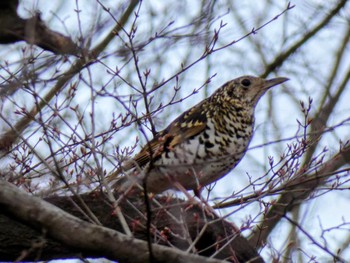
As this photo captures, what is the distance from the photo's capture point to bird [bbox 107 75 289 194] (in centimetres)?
674

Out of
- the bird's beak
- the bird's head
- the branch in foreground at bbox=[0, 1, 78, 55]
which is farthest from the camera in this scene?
the bird's head

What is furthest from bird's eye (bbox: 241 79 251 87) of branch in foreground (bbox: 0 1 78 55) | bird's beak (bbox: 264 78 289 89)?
branch in foreground (bbox: 0 1 78 55)

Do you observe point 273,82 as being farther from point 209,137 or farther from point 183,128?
point 183,128

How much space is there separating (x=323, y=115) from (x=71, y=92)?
4.62 meters

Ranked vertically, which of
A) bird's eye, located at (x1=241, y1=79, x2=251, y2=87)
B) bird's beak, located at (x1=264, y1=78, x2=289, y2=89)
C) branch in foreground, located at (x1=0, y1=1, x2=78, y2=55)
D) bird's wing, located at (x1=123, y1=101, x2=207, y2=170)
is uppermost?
bird's eye, located at (x1=241, y1=79, x2=251, y2=87)

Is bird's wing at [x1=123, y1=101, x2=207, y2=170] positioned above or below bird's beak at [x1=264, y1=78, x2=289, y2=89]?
below

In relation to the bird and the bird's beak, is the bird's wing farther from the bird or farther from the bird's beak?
the bird's beak

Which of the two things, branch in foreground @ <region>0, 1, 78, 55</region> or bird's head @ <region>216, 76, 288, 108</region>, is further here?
bird's head @ <region>216, 76, 288, 108</region>

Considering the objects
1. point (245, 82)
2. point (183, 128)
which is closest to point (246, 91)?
point (245, 82)

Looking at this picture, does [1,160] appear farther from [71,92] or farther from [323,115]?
[323,115]

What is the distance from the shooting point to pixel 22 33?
515 cm

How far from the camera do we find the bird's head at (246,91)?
7.91 m

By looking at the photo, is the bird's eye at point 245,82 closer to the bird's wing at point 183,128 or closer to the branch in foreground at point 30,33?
the bird's wing at point 183,128

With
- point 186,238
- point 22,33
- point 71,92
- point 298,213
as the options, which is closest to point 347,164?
point 298,213
